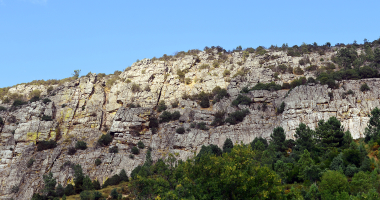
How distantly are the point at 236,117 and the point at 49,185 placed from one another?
3245cm

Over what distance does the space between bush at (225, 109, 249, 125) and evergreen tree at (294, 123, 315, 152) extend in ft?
40.6

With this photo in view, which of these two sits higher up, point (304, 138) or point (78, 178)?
point (304, 138)

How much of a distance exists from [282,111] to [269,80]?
12229 mm

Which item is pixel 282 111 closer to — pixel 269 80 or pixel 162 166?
pixel 269 80

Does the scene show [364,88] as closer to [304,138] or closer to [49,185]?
[304,138]

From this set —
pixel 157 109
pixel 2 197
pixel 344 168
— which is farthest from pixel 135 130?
pixel 344 168

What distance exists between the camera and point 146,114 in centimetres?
7519

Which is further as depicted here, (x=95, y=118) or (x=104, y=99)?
(x=104, y=99)

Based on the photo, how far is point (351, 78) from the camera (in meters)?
73.4

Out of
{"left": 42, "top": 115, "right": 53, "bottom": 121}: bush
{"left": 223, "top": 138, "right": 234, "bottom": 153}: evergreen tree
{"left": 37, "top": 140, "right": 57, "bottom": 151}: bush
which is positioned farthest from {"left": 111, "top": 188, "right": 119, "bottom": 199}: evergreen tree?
{"left": 42, "top": 115, "right": 53, "bottom": 121}: bush

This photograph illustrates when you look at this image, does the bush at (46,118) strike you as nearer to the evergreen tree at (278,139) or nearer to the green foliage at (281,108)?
the evergreen tree at (278,139)

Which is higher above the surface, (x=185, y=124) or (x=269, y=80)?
(x=269, y=80)

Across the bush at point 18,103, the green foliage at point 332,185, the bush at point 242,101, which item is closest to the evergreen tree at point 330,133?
the green foliage at point 332,185

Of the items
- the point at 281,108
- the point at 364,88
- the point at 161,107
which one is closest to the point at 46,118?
the point at 161,107
